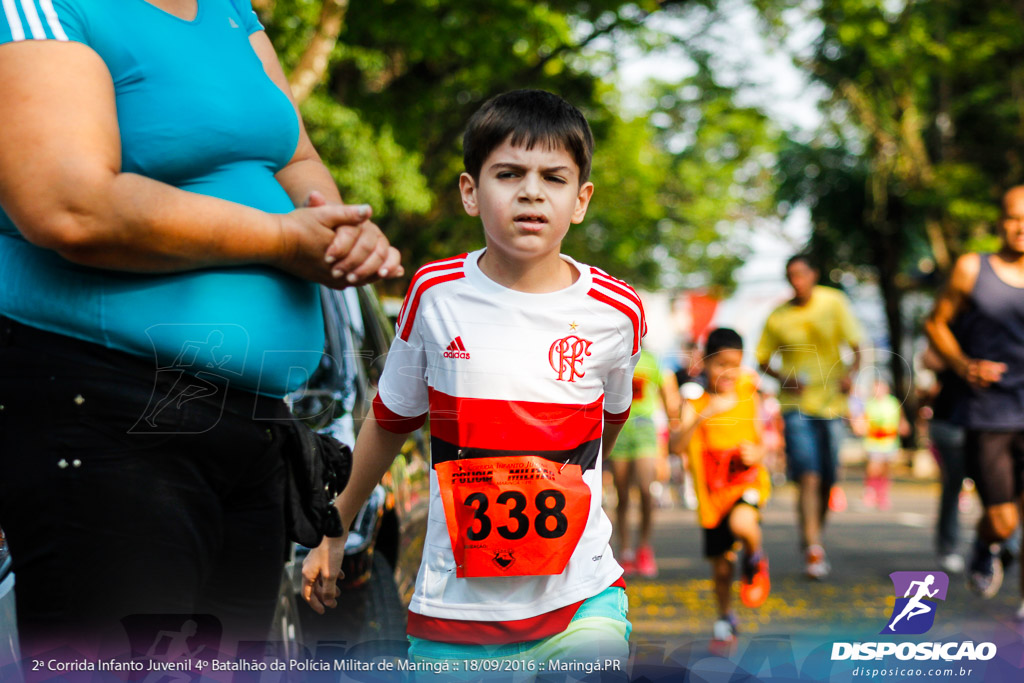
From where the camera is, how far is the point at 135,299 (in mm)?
1821

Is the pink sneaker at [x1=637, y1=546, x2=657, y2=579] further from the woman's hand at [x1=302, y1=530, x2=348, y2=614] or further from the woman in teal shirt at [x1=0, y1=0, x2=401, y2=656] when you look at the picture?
the woman in teal shirt at [x1=0, y1=0, x2=401, y2=656]

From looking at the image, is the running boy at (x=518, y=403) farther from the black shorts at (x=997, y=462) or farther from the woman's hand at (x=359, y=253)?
the black shorts at (x=997, y=462)

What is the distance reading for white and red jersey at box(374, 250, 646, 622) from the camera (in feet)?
7.09

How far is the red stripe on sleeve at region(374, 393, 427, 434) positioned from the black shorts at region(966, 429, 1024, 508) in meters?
4.20

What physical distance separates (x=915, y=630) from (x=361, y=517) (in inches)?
55.5

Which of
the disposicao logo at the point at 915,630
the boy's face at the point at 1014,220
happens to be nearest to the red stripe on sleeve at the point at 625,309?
the disposicao logo at the point at 915,630

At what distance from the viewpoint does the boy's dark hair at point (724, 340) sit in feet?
20.1

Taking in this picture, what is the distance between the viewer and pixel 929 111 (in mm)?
23062

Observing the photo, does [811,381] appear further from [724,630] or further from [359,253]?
[359,253]

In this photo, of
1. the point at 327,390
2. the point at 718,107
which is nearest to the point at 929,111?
the point at 718,107

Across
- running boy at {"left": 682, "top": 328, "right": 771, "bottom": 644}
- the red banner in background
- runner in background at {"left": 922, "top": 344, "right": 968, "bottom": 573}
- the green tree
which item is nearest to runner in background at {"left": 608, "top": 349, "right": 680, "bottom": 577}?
runner in background at {"left": 922, "top": 344, "right": 968, "bottom": 573}

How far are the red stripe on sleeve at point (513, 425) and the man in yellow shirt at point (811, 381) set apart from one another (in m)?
5.62

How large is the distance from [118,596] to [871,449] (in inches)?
528

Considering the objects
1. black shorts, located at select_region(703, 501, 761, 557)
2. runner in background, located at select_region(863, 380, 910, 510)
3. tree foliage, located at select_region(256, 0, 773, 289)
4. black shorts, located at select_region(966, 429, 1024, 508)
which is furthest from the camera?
runner in background, located at select_region(863, 380, 910, 510)
